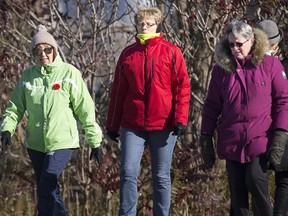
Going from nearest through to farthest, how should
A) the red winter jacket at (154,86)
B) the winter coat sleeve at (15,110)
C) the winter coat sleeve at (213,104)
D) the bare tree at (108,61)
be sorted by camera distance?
the winter coat sleeve at (213,104), the red winter jacket at (154,86), the winter coat sleeve at (15,110), the bare tree at (108,61)

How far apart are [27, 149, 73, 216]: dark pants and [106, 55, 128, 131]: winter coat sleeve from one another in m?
0.44

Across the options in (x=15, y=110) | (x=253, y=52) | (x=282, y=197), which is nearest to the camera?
(x=253, y=52)

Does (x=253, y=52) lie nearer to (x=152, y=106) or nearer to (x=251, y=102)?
(x=251, y=102)

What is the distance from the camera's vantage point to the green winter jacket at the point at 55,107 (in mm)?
7891

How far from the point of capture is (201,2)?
9.98 metres

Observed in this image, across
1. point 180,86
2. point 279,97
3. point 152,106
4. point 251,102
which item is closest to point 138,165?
point 152,106

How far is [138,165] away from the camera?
7879 millimetres

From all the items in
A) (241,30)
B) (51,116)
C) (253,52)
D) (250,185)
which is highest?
(241,30)

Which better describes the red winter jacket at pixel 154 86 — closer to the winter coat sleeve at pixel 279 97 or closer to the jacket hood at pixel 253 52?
the jacket hood at pixel 253 52

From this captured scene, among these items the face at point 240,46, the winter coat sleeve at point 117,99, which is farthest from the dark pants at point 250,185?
the winter coat sleeve at point 117,99

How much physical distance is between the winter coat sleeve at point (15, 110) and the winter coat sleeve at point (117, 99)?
0.77 metres

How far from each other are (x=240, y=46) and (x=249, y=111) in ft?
1.71

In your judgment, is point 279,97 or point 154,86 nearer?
point 279,97

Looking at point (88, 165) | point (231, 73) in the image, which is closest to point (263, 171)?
point (231, 73)
